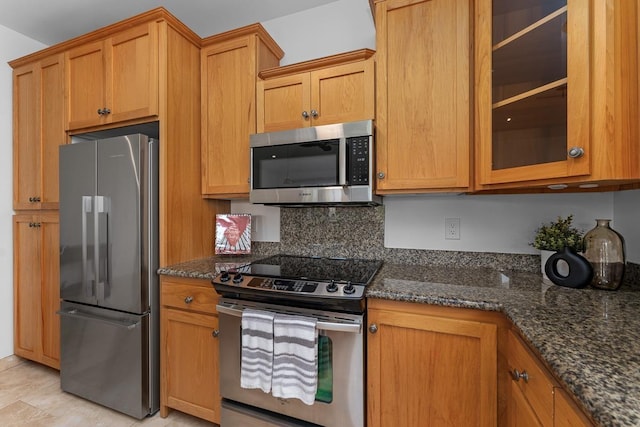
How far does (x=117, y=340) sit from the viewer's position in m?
1.70

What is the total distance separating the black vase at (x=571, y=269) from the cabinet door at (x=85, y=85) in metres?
2.65

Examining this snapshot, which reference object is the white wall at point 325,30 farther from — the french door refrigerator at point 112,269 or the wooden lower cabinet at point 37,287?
the wooden lower cabinet at point 37,287

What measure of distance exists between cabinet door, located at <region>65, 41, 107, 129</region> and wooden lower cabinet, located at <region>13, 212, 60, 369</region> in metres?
0.73

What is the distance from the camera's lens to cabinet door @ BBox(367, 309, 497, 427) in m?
1.09

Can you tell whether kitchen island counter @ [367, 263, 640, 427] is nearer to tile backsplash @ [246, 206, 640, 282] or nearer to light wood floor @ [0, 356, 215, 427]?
tile backsplash @ [246, 206, 640, 282]

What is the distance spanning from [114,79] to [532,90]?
7.57 ft

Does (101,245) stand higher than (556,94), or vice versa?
(556,94)

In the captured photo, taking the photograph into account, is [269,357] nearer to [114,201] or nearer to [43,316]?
[114,201]

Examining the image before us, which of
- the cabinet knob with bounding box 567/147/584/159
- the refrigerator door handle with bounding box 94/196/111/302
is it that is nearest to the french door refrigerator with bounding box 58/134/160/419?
the refrigerator door handle with bounding box 94/196/111/302

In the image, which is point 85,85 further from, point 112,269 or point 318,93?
point 318,93

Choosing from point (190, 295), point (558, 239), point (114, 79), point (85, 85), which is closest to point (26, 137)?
point (85, 85)

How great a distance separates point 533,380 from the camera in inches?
32.2

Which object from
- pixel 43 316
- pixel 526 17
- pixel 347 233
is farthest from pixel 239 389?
pixel 526 17

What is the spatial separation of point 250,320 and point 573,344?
1167 mm
